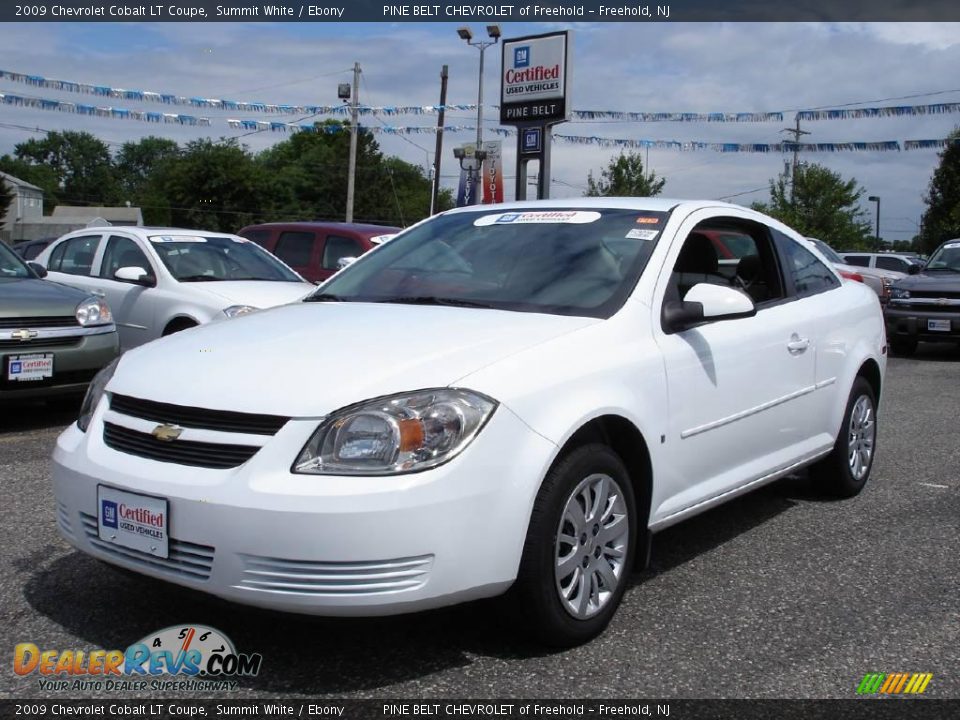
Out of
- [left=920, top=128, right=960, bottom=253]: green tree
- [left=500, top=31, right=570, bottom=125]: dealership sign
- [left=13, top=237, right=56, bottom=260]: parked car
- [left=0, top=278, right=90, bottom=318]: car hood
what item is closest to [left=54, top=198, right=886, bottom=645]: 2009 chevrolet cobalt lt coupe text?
[left=0, top=278, right=90, bottom=318]: car hood

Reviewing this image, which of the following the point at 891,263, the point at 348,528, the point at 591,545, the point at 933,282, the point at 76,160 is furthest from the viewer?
the point at 76,160

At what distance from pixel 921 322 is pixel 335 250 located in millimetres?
8049

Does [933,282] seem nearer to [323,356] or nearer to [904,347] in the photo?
[904,347]

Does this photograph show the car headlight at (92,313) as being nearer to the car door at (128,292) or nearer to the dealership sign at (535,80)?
the car door at (128,292)

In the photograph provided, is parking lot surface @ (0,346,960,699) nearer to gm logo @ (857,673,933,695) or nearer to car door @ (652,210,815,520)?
gm logo @ (857,673,933,695)

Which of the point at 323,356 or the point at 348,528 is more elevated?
the point at 323,356

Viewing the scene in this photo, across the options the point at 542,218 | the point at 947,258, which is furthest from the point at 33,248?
the point at 542,218

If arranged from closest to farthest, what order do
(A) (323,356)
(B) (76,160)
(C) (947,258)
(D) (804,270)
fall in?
(A) (323,356), (D) (804,270), (C) (947,258), (B) (76,160)

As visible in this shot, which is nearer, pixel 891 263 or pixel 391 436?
pixel 391 436

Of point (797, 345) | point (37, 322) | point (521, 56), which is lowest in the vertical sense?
point (37, 322)

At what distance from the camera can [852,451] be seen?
551 cm

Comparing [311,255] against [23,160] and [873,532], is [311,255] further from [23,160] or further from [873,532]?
[23,160]

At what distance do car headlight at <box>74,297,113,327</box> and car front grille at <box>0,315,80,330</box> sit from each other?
0.07 metres

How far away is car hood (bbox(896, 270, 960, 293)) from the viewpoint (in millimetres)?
13859
